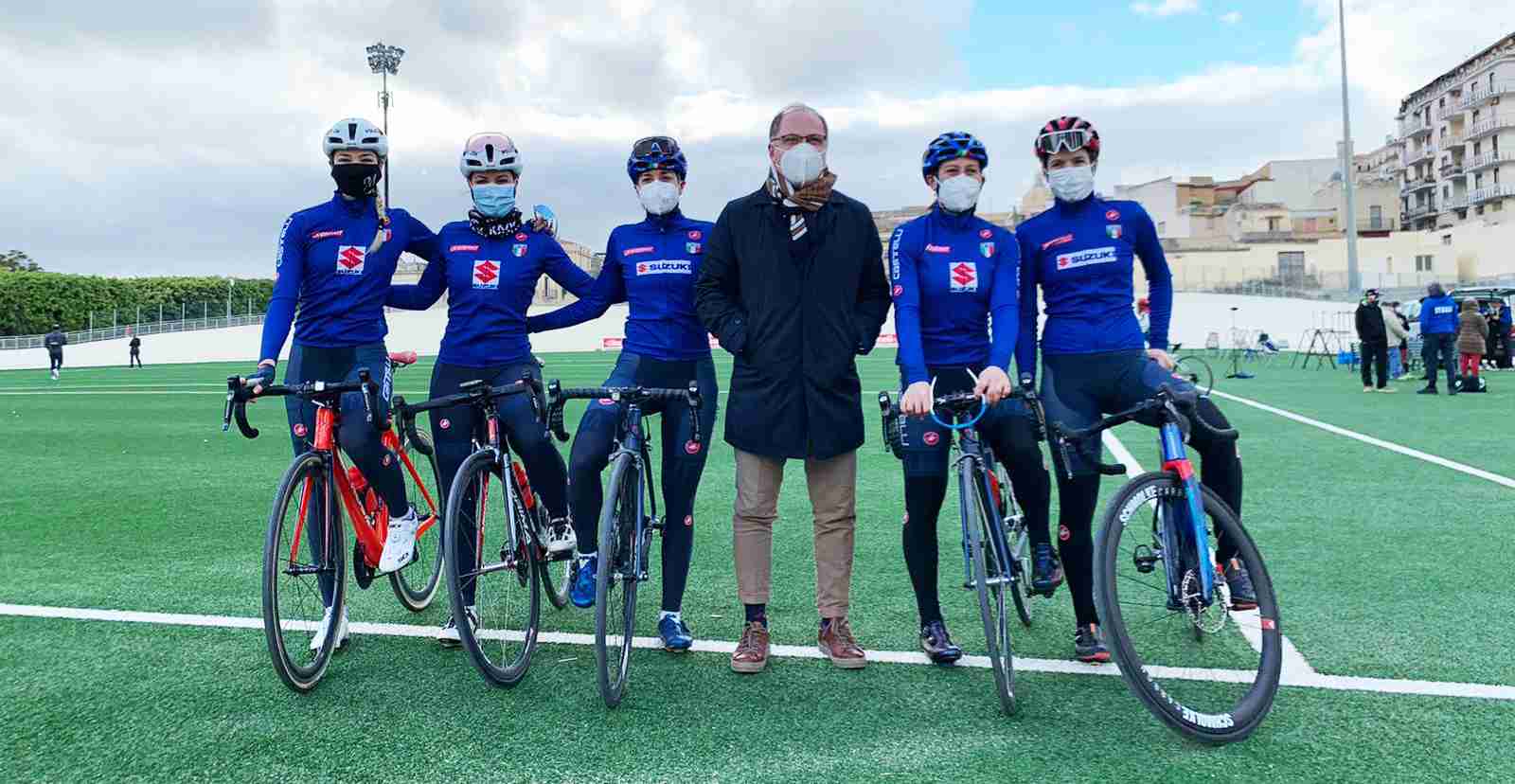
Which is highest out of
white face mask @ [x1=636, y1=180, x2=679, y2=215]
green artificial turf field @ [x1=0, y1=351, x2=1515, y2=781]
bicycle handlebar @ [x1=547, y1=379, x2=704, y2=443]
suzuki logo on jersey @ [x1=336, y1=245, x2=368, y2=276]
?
white face mask @ [x1=636, y1=180, x2=679, y2=215]

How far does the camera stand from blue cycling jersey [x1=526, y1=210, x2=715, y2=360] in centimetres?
460

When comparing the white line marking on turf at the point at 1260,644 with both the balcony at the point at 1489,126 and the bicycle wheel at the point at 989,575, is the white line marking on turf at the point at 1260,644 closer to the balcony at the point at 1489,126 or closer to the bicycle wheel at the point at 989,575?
the bicycle wheel at the point at 989,575

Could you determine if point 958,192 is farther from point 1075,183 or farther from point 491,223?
point 491,223

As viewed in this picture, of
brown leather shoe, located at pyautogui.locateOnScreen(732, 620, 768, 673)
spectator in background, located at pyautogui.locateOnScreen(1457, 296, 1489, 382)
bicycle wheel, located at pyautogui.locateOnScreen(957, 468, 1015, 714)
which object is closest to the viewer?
bicycle wheel, located at pyautogui.locateOnScreen(957, 468, 1015, 714)

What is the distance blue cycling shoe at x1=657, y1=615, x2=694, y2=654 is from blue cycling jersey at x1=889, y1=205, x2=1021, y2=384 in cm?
137

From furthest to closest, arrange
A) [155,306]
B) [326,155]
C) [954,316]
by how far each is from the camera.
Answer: [155,306]
[326,155]
[954,316]

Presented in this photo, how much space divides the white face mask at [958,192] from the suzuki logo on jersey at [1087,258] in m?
0.45

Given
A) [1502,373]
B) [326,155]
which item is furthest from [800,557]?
[1502,373]

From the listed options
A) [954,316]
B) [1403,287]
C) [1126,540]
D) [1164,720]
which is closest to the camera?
[1164,720]

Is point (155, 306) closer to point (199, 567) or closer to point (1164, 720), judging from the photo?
point (199, 567)

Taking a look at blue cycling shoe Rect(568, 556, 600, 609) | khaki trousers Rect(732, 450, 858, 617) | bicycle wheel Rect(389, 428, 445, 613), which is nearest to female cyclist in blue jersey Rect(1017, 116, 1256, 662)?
khaki trousers Rect(732, 450, 858, 617)

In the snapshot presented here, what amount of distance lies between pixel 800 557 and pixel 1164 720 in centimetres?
290

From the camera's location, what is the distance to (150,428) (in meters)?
14.0

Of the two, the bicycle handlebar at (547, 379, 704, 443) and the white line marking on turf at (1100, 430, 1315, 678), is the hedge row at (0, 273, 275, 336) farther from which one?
the white line marking on turf at (1100, 430, 1315, 678)
